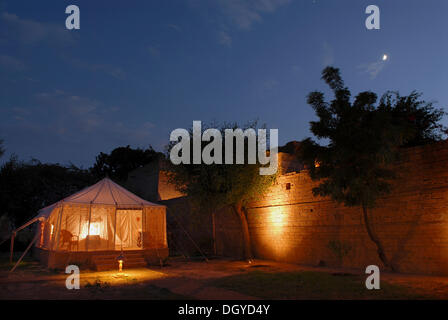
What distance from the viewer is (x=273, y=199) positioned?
38.7ft

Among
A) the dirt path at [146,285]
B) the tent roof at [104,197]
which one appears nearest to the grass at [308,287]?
the dirt path at [146,285]

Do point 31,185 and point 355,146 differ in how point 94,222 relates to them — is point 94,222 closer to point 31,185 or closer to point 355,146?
point 355,146

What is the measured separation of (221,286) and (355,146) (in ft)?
14.3

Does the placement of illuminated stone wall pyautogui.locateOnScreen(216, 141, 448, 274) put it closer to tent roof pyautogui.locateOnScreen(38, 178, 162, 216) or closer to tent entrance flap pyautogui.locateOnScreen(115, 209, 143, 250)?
tent roof pyautogui.locateOnScreen(38, 178, 162, 216)

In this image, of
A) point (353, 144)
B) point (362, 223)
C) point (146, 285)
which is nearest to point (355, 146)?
point (353, 144)

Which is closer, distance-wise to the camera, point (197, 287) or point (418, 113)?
point (197, 287)

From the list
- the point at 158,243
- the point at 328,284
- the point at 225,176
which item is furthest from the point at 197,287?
the point at 158,243

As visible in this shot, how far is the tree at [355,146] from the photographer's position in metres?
7.50

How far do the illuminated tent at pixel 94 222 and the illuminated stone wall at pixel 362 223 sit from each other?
378 centimetres

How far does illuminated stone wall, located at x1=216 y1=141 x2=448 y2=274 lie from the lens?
24.8ft

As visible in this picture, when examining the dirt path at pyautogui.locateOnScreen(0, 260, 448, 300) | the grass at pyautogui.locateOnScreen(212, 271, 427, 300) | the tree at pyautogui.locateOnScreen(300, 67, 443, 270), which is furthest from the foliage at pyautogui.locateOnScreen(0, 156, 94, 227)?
the tree at pyautogui.locateOnScreen(300, 67, 443, 270)

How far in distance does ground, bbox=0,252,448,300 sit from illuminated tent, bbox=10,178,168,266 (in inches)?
66.2

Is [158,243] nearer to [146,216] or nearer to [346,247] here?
[146,216]

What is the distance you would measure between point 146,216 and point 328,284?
287 inches
